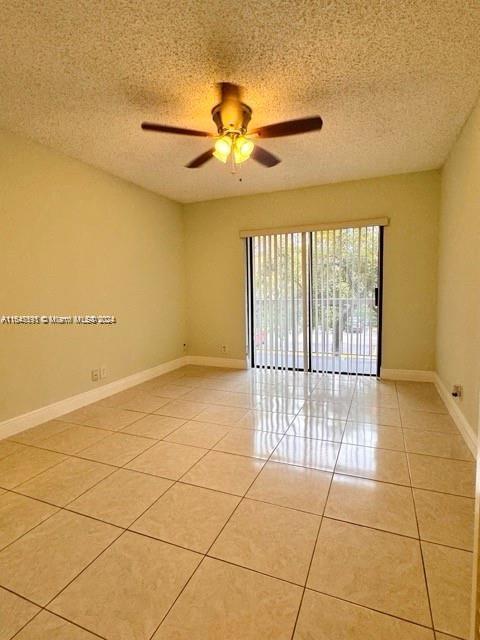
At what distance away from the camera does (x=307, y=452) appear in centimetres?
226

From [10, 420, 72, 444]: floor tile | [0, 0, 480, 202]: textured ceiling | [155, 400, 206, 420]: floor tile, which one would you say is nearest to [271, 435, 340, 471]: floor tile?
[155, 400, 206, 420]: floor tile

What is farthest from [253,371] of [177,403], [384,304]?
[384,304]

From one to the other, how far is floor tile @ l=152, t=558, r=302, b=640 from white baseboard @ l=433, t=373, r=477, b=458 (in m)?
1.69

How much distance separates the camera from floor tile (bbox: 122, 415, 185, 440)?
2.59m

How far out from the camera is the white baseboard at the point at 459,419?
2209 mm

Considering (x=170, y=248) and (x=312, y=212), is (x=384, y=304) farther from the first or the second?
(x=170, y=248)

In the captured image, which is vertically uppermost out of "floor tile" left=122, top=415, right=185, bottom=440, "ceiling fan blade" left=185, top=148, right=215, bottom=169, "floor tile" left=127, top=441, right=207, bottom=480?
"ceiling fan blade" left=185, top=148, right=215, bottom=169

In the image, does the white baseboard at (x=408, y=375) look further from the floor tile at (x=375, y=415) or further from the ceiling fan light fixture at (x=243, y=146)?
the ceiling fan light fixture at (x=243, y=146)

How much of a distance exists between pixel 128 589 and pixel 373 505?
124 cm

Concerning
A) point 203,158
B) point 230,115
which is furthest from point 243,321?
→ point 230,115

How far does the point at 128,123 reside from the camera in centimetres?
254

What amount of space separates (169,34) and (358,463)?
8.98 feet

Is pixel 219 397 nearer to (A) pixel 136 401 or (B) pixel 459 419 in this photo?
(A) pixel 136 401

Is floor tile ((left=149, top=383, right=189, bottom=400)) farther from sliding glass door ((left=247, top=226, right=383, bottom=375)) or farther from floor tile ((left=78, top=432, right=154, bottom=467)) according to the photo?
sliding glass door ((left=247, top=226, right=383, bottom=375))
